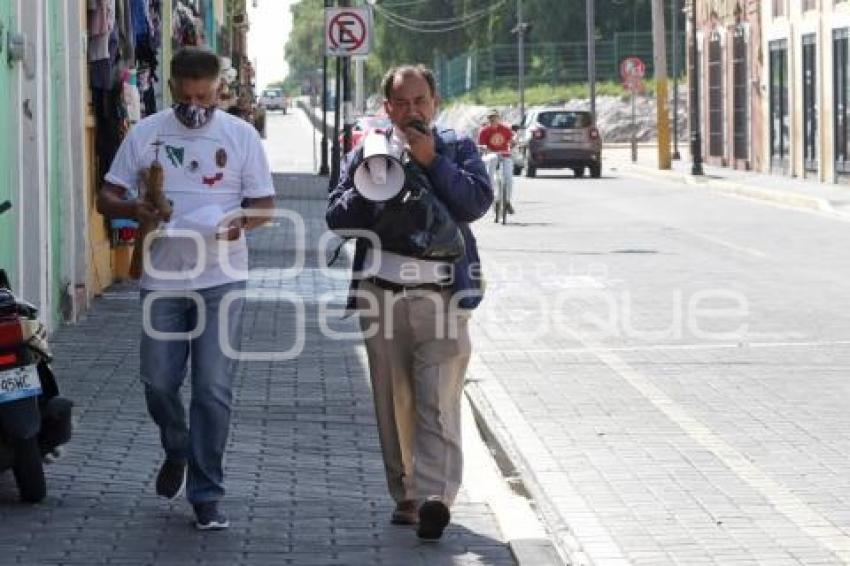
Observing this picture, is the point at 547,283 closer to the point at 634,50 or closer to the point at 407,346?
the point at 407,346

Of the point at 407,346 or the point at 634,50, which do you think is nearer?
the point at 407,346

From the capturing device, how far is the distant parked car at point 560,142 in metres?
49.5

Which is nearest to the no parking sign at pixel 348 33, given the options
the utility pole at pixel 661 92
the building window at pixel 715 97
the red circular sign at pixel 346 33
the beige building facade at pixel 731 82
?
the red circular sign at pixel 346 33

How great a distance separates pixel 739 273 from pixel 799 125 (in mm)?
22986

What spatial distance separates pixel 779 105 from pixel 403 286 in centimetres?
3888

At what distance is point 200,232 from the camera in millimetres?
8359

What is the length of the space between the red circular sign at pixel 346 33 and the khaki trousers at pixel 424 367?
2133 cm

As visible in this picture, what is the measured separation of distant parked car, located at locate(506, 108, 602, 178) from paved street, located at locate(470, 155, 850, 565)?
2369 centimetres

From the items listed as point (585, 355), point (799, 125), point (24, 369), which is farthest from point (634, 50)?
point (24, 369)

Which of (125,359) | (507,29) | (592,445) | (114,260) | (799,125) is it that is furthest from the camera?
(507,29)

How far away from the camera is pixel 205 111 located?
332 inches

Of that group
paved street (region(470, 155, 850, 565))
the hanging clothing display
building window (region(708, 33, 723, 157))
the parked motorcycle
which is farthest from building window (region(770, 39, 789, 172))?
→ the parked motorcycle

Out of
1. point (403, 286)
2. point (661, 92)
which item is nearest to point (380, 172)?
point (403, 286)

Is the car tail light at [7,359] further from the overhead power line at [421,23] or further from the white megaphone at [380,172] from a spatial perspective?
the overhead power line at [421,23]
